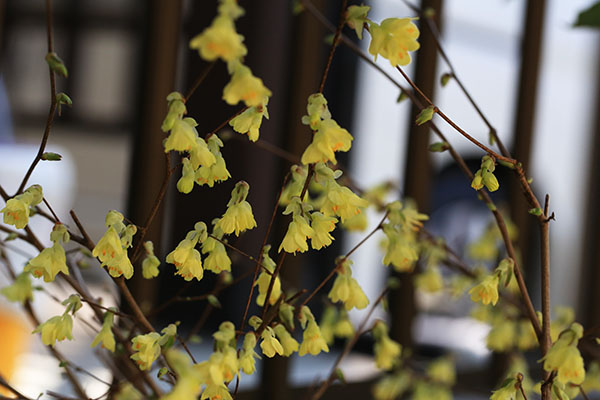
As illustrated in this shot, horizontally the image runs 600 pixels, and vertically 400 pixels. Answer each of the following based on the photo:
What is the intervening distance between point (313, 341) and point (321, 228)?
0.10m

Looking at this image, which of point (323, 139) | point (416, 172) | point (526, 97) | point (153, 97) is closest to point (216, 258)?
point (323, 139)

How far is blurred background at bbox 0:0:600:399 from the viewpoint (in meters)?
1.20

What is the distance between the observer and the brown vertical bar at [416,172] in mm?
1354

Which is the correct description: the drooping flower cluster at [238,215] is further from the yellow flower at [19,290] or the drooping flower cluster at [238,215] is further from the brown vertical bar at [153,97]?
the brown vertical bar at [153,97]

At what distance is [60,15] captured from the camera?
4871 millimetres

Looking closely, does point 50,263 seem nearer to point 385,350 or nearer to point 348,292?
point 348,292

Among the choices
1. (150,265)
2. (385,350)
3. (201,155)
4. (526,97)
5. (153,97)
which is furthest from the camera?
(526,97)

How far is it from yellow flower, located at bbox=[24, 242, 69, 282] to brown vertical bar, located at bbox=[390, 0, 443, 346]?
2.99 ft

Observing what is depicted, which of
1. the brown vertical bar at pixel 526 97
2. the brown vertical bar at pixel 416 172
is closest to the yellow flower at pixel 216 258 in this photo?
the brown vertical bar at pixel 416 172

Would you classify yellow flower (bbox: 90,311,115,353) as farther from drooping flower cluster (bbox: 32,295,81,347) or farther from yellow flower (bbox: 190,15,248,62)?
yellow flower (bbox: 190,15,248,62)

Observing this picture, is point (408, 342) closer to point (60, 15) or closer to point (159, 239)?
point (159, 239)

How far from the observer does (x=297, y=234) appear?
20.0 inches

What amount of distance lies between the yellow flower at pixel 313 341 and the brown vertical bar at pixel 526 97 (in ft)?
3.39

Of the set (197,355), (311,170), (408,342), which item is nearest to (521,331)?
(408,342)
